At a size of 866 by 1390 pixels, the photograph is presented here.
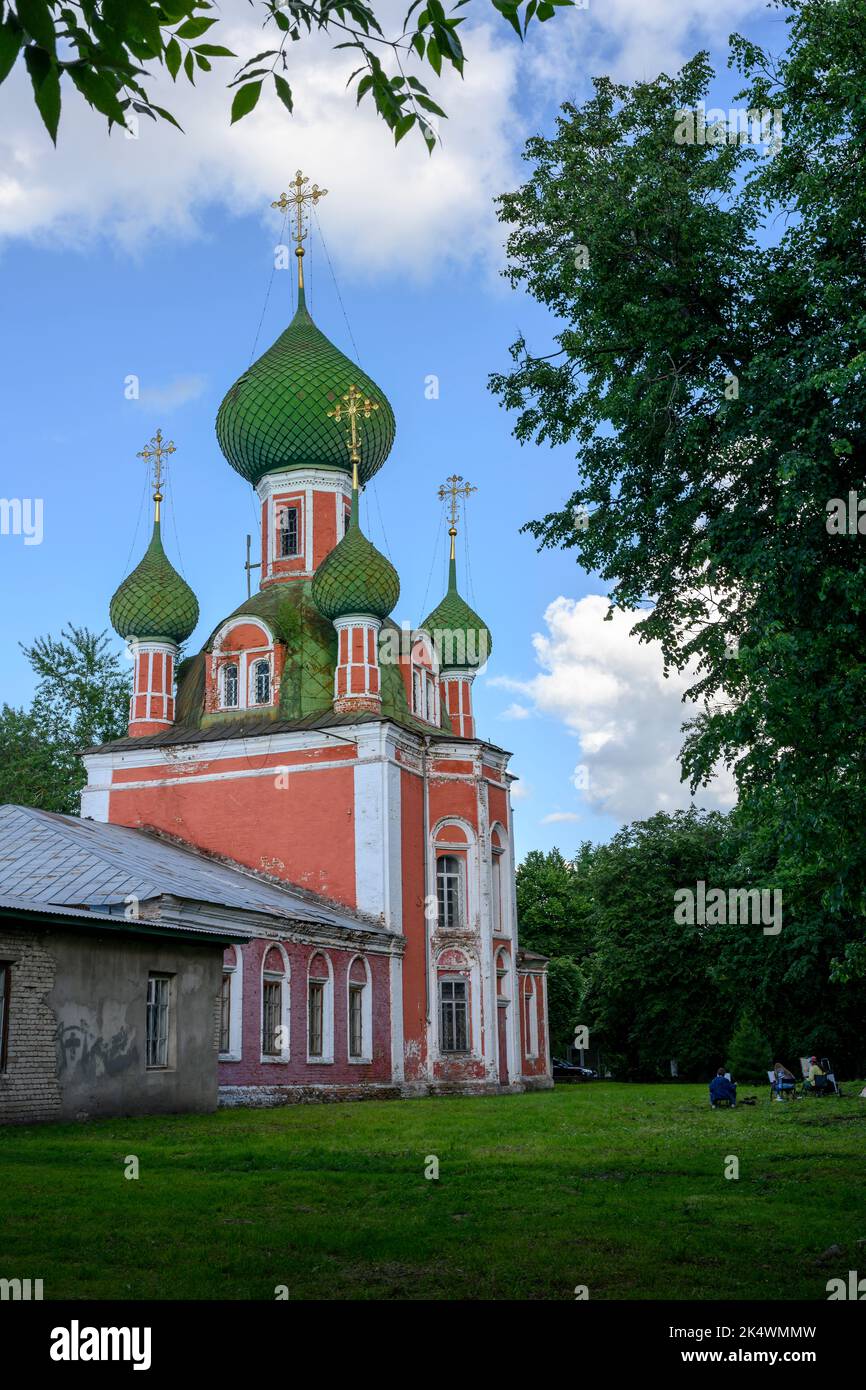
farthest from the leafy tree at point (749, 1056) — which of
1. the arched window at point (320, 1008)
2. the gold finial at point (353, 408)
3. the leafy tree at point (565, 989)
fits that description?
the gold finial at point (353, 408)

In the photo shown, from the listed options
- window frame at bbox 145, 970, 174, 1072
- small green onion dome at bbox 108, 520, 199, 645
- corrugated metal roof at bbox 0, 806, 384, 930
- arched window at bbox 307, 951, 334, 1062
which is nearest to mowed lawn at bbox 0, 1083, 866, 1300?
window frame at bbox 145, 970, 174, 1072

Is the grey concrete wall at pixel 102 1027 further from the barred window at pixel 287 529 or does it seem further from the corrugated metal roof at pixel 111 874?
the barred window at pixel 287 529

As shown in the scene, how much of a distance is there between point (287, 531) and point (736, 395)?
2333 cm

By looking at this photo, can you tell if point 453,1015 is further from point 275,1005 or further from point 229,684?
point 229,684

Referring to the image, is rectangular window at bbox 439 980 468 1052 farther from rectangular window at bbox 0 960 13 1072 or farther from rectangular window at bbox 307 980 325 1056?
rectangular window at bbox 0 960 13 1072

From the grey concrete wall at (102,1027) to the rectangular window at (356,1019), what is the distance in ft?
29.6

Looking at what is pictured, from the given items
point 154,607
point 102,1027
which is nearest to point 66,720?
point 154,607

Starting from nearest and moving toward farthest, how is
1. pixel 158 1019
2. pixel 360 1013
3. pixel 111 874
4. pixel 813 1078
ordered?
1. pixel 158 1019
2. pixel 111 874
3. pixel 813 1078
4. pixel 360 1013

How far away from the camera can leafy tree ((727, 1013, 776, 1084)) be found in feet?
118

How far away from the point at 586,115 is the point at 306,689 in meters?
18.3

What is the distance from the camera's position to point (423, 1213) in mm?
8734
